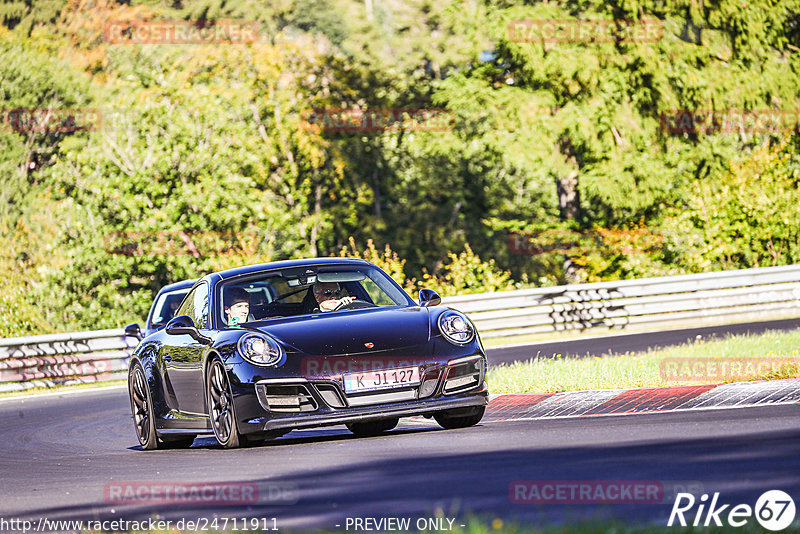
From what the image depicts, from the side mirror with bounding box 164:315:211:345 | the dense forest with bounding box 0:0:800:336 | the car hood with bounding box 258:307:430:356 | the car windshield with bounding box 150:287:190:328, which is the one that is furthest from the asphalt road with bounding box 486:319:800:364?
the side mirror with bounding box 164:315:211:345

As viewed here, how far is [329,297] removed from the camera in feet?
34.9

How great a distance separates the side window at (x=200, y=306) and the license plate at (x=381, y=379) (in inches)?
70.8

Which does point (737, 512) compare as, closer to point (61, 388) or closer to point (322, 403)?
point (322, 403)

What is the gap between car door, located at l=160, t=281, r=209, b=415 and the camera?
1028 centimetres

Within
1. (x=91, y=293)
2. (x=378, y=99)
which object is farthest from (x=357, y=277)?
(x=378, y=99)

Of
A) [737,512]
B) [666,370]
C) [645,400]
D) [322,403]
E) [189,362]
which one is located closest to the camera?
[737,512]

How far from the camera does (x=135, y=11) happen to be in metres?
68.7

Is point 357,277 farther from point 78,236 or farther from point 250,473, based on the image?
point 78,236

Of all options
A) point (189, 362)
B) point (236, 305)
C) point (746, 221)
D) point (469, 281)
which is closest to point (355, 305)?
point (236, 305)

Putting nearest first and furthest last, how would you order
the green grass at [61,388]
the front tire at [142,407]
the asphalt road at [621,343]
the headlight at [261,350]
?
the headlight at [261,350] < the front tire at [142,407] < the asphalt road at [621,343] < the green grass at [61,388]

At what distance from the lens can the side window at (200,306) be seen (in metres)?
10.6

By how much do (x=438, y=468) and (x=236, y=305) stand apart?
3438 millimetres

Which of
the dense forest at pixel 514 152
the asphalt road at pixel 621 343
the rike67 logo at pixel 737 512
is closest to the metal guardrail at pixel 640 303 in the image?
the asphalt road at pixel 621 343

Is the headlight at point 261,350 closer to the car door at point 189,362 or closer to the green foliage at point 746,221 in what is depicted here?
the car door at point 189,362
